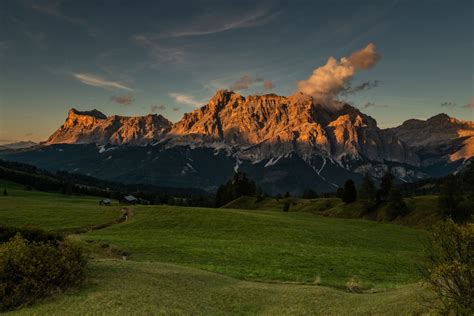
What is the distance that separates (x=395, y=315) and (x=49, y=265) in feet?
60.6

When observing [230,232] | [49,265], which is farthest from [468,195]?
[49,265]

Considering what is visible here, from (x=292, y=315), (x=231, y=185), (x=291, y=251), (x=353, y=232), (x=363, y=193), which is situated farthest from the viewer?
(x=231, y=185)

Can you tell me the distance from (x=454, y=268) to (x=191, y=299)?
13412 mm

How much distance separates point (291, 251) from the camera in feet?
156

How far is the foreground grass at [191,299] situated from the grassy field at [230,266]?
58mm

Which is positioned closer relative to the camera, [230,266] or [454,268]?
[454,268]

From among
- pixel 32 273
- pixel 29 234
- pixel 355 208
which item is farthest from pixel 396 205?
pixel 32 273

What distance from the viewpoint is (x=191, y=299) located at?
2052cm

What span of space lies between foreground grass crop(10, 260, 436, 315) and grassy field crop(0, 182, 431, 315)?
0.06m

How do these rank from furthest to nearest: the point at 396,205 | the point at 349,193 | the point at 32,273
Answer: the point at 349,193 → the point at 396,205 → the point at 32,273

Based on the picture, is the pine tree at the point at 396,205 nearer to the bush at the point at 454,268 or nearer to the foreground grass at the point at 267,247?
the foreground grass at the point at 267,247

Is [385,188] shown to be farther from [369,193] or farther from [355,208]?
[355,208]

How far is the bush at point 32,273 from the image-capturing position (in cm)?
1852

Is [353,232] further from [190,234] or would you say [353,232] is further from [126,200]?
[126,200]
